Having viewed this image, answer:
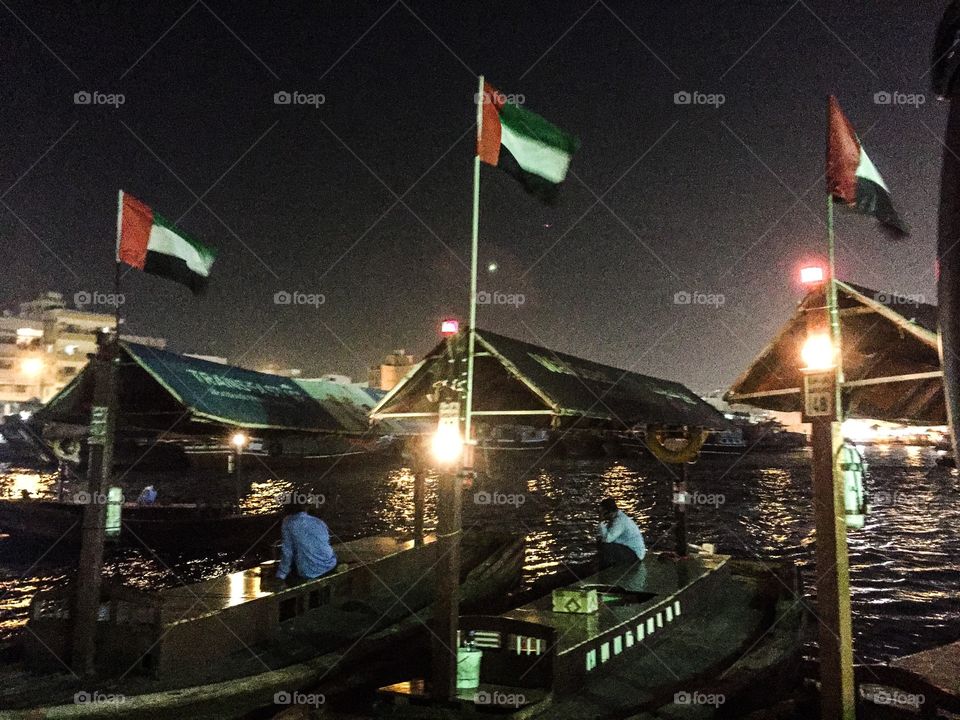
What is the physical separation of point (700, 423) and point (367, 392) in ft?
25.1

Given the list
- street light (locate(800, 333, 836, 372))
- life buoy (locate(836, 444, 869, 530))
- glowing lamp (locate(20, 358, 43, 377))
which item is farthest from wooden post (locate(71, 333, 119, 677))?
glowing lamp (locate(20, 358, 43, 377))

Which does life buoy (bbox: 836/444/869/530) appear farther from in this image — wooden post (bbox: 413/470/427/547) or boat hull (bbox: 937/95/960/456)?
wooden post (bbox: 413/470/427/547)

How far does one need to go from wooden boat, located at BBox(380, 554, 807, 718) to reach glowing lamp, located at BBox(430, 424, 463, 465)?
197cm

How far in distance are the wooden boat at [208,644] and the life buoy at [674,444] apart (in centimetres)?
618

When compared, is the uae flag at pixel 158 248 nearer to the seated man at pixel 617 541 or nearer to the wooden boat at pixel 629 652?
the wooden boat at pixel 629 652

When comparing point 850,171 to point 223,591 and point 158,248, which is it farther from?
point 223,591

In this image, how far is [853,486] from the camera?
6617mm

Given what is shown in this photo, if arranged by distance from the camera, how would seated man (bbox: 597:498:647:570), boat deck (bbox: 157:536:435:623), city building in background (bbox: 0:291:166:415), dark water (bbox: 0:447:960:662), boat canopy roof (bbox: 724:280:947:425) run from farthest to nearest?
city building in background (bbox: 0:291:166:415)
dark water (bbox: 0:447:960:662)
seated man (bbox: 597:498:647:570)
boat deck (bbox: 157:536:435:623)
boat canopy roof (bbox: 724:280:947:425)

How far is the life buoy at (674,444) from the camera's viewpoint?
13094mm

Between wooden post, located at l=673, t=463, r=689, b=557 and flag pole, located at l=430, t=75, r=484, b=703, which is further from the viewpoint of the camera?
wooden post, located at l=673, t=463, r=689, b=557

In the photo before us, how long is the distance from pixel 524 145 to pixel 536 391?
11.3 feet

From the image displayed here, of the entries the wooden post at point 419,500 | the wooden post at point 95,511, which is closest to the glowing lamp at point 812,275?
the wooden post at point 95,511

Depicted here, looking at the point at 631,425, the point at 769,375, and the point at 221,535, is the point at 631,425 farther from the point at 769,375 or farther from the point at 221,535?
the point at 221,535

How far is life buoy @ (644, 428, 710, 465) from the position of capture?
43.0 feet
